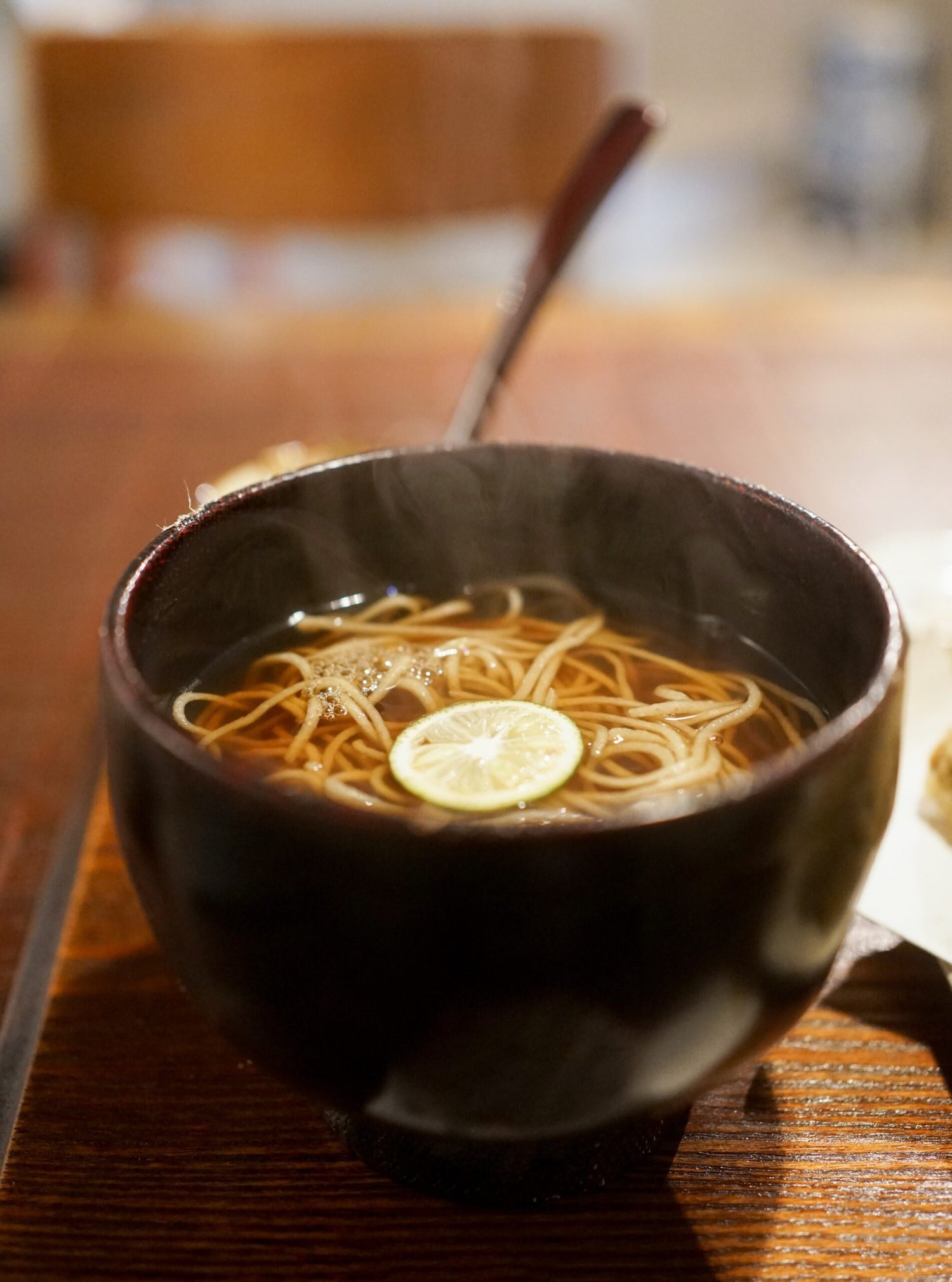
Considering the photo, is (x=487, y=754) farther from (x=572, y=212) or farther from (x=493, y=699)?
(x=572, y=212)

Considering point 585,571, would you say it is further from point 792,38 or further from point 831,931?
point 792,38

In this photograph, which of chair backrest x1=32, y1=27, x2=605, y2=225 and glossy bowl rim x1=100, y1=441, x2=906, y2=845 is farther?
chair backrest x1=32, y1=27, x2=605, y2=225

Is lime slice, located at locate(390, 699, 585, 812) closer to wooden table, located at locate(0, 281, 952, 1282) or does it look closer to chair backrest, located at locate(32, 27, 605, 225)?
wooden table, located at locate(0, 281, 952, 1282)

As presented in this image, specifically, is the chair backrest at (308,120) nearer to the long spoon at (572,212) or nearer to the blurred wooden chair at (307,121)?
the blurred wooden chair at (307,121)

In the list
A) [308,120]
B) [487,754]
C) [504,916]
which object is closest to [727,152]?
[308,120]

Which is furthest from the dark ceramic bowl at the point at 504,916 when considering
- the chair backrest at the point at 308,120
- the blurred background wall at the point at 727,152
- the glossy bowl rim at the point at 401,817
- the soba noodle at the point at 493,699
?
the blurred background wall at the point at 727,152

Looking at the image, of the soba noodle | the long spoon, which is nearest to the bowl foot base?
the soba noodle
